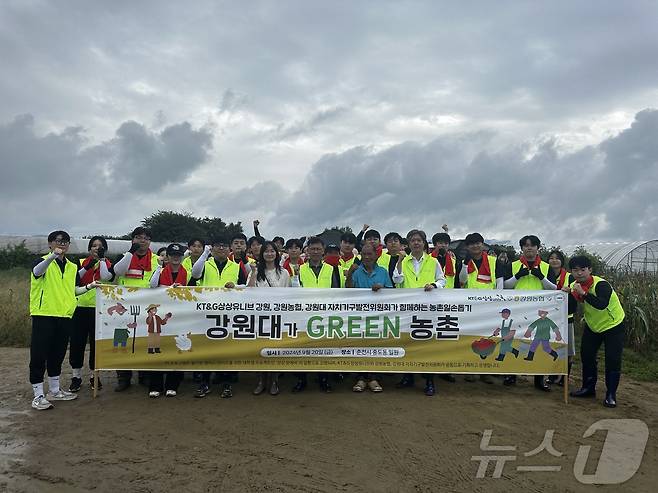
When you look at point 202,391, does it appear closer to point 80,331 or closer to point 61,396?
point 61,396

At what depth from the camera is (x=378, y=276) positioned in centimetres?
614

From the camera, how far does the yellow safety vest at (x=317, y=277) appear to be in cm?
620

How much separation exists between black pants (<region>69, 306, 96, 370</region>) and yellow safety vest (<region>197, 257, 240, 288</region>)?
4.84 feet

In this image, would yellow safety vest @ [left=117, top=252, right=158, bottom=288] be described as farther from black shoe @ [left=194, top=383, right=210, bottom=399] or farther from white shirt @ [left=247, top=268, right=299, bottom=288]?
black shoe @ [left=194, top=383, right=210, bottom=399]

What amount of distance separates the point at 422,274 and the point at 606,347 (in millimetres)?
2342

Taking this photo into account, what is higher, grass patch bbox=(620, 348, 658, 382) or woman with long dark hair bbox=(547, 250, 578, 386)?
woman with long dark hair bbox=(547, 250, 578, 386)

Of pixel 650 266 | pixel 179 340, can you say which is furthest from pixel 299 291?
pixel 650 266

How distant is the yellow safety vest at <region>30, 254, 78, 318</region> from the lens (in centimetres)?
550

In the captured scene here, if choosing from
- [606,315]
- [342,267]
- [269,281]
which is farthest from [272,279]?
[606,315]

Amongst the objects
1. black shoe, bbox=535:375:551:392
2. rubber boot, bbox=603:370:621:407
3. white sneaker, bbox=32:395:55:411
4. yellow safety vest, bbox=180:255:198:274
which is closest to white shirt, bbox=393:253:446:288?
black shoe, bbox=535:375:551:392

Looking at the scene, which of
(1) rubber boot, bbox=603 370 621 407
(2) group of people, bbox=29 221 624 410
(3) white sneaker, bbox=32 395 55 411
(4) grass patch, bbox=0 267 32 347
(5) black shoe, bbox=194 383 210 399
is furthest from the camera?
(4) grass patch, bbox=0 267 32 347

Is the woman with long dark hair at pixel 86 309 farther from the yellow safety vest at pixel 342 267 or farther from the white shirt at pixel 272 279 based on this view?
the yellow safety vest at pixel 342 267

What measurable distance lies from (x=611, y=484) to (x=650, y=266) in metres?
22.1

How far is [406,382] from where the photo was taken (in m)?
6.34
